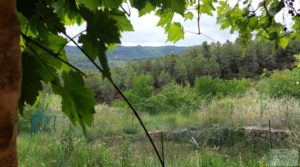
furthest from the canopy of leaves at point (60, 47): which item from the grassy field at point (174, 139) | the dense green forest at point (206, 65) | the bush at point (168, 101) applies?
the dense green forest at point (206, 65)

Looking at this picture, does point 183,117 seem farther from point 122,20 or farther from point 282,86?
point 122,20

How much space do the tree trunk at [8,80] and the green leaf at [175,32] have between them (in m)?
1.49

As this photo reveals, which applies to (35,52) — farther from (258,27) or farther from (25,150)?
(25,150)

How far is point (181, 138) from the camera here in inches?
358

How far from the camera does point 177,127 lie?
1068 cm

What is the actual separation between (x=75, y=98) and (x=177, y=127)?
33.4 ft

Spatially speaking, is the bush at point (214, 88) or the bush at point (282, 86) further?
the bush at point (214, 88)

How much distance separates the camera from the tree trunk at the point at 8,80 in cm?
22

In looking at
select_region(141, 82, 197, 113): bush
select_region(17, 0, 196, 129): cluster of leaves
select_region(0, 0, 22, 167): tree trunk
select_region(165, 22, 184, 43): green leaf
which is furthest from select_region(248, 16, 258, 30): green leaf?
select_region(141, 82, 197, 113): bush

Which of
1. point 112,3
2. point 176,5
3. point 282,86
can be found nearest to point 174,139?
point 282,86

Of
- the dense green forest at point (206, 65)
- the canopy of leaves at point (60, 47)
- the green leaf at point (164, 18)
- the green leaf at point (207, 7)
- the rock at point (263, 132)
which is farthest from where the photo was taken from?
the dense green forest at point (206, 65)

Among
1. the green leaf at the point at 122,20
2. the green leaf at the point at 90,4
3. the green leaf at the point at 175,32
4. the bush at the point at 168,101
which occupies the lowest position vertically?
the bush at the point at 168,101

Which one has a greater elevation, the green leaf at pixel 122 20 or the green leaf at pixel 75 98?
the green leaf at pixel 122 20

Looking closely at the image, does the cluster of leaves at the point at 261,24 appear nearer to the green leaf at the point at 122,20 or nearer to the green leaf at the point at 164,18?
the green leaf at the point at 164,18
